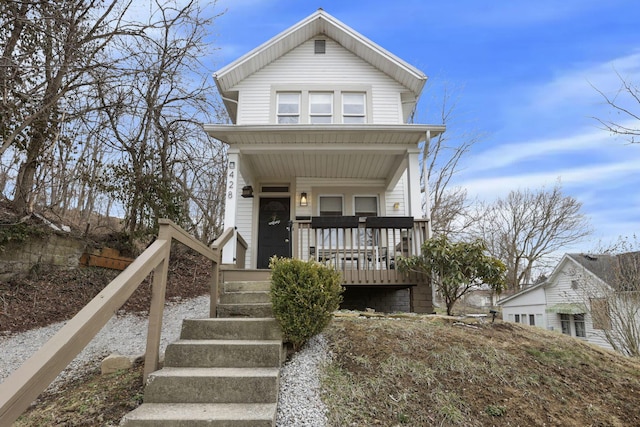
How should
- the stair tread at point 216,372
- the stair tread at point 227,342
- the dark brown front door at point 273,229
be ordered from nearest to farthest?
1. the stair tread at point 216,372
2. the stair tread at point 227,342
3. the dark brown front door at point 273,229

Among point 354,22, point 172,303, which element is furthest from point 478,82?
point 172,303

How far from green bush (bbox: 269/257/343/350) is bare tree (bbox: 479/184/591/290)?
2306 cm

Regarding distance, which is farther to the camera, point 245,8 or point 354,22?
point 354,22

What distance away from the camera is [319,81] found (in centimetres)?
948

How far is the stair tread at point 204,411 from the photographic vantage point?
8.24 feet

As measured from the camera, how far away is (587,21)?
7668mm

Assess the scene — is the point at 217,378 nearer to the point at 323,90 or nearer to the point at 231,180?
the point at 231,180

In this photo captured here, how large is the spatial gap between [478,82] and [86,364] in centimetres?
1862

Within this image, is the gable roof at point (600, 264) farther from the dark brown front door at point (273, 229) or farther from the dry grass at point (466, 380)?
the dark brown front door at point (273, 229)

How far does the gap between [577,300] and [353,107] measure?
526 inches

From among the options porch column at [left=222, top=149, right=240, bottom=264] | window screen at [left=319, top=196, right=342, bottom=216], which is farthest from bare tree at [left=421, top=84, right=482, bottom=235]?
porch column at [left=222, top=149, right=240, bottom=264]

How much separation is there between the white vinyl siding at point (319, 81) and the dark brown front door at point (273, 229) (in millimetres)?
2149

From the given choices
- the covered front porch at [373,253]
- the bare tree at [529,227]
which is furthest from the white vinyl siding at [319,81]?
the bare tree at [529,227]

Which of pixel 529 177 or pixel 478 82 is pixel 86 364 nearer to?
pixel 478 82
